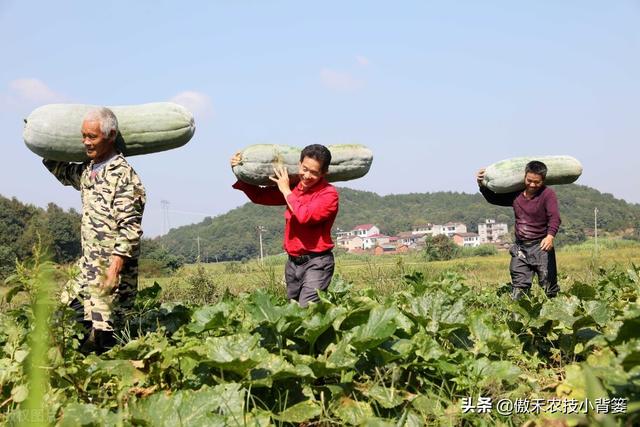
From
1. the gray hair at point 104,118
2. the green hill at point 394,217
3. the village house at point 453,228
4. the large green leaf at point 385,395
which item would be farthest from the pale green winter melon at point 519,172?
the village house at point 453,228

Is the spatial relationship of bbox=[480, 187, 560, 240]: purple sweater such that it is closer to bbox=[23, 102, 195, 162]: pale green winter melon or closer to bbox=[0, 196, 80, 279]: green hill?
bbox=[23, 102, 195, 162]: pale green winter melon

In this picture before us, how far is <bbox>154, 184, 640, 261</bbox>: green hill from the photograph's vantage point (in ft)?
388

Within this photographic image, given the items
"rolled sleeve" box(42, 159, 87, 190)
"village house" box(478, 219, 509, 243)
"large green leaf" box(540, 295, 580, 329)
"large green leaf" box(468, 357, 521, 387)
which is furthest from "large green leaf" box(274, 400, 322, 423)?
"village house" box(478, 219, 509, 243)

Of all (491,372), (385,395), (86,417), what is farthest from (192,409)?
(491,372)

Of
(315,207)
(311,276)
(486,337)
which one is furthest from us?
(311,276)

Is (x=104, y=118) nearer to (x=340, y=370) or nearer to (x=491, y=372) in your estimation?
(x=340, y=370)

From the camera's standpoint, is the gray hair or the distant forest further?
the distant forest

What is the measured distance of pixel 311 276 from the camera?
17.4 feet

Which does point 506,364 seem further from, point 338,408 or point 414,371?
point 338,408

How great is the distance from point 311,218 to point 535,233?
11.6 ft

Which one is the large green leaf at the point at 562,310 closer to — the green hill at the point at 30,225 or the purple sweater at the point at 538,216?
the purple sweater at the point at 538,216

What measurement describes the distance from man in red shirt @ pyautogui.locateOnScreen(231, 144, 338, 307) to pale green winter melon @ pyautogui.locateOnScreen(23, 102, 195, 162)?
0.93 meters

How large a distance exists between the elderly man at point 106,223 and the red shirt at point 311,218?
4.00 feet

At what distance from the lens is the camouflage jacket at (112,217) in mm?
4605
